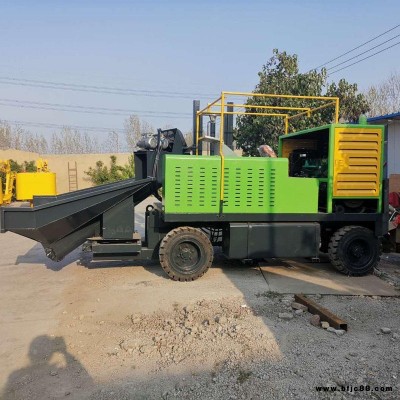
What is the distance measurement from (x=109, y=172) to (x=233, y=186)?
21748mm

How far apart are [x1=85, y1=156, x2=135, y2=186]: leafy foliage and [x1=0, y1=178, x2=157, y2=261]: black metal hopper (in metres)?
19.4

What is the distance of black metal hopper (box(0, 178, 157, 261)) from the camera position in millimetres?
5660

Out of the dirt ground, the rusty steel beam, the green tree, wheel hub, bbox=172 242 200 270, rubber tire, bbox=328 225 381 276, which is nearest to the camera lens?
the dirt ground

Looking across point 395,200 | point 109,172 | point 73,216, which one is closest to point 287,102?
point 395,200

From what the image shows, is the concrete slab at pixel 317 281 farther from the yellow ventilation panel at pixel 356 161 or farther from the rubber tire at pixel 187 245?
the yellow ventilation panel at pixel 356 161

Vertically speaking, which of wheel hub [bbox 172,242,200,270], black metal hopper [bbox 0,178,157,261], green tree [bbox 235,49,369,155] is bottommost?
wheel hub [bbox 172,242,200,270]

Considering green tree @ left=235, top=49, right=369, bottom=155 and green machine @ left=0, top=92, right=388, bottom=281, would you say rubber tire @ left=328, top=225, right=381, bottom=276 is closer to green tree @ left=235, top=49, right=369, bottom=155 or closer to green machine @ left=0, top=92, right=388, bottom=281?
green machine @ left=0, top=92, right=388, bottom=281

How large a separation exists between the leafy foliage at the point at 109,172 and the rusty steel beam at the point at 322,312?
21326 millimetres

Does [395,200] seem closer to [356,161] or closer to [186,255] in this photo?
[356,161]

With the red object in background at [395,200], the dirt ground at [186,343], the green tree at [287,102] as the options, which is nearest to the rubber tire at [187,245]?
the dirt ground at [186,343]

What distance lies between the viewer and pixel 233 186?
6078 mm

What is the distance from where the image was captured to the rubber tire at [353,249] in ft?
20.9

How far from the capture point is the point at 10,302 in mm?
5379

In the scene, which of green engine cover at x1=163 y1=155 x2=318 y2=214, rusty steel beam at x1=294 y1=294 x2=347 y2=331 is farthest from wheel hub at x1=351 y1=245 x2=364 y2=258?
rusty steel beam at x1=294 y1=294 x2=347 y2=331
